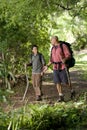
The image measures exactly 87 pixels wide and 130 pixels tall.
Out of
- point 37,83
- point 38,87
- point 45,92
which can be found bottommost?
point 45,92

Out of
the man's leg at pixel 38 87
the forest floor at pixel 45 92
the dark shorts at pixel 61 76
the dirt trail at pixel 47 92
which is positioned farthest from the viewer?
the man's leg at pixel 38 87

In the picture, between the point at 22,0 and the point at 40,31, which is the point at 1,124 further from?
the point at 40,31

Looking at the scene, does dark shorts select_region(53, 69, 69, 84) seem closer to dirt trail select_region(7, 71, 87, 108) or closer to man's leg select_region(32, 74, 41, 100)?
dirt trail select_region(7, 71, 87, 108)

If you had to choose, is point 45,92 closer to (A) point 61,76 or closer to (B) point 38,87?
(B) point 38,87

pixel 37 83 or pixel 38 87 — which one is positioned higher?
pixel 37 83

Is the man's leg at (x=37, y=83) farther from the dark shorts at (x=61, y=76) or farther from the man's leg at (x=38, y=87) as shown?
the dark shorts at (x=61, y=76)

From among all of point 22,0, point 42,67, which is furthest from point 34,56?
point 22,0

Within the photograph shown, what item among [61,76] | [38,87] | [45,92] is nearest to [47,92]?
[45,92]

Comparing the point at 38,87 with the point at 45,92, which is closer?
the point at 38,87

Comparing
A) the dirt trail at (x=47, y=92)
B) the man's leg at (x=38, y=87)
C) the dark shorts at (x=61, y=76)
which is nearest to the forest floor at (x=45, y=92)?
the dirt trail at (x=47, y=92)

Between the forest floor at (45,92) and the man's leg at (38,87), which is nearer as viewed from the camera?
the forest floor at (45,92)

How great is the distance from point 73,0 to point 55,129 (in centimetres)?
535

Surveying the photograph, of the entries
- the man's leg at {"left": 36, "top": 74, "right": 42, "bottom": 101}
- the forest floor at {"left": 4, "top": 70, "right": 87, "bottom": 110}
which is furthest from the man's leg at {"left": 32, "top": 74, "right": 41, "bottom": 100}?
the forest floor at {"left": 4, "top": 70, "right": 87, "bottom": 110}

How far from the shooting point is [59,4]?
43.2 feet
